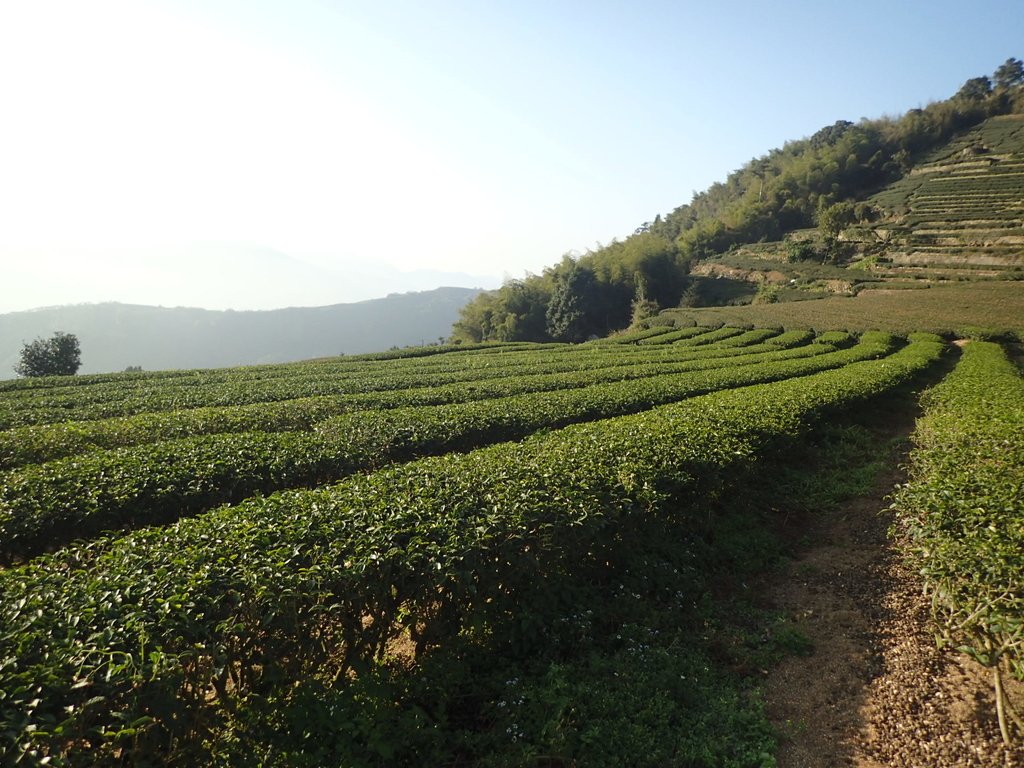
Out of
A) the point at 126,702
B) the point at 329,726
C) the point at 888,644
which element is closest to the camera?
the point at 126,702

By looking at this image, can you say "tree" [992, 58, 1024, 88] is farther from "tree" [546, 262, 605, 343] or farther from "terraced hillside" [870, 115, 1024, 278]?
"tree" [546, 262, 605, 343]

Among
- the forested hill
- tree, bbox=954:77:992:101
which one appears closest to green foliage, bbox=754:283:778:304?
the forested hill

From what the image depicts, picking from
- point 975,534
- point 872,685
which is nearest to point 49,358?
point 872,685

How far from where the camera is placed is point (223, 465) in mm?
8297

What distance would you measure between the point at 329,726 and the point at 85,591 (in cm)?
229

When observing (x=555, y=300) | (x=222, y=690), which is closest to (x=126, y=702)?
(x=222, y=690)

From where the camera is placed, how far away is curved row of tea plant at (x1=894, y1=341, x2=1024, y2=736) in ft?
13.8

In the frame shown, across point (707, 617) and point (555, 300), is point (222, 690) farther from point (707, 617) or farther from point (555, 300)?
point (555, 300)

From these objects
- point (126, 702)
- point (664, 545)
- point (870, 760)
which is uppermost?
point (126, 702)

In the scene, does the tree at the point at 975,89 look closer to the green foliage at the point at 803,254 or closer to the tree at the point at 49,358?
the green foliage at the point at 803,254

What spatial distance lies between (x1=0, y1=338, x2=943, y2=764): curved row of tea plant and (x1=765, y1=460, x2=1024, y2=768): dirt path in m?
2.06

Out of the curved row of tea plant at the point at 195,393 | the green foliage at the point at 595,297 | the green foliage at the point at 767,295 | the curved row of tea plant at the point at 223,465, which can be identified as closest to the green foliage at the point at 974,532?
the curved row of tea plant at the point at 223,465

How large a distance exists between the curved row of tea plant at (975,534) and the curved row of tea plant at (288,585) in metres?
2.65

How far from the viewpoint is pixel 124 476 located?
7.61m
